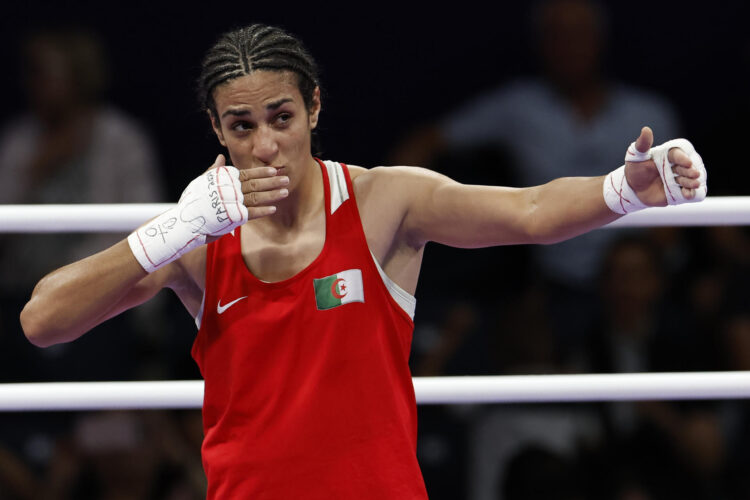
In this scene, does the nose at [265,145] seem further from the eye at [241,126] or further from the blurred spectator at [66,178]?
the blurred spectator at [66,178]

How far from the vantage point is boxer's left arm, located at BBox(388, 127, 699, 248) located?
1.60 meters

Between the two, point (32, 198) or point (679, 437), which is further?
point (32, 198)

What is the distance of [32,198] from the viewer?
147 inches

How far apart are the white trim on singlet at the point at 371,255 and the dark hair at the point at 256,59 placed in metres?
0.13

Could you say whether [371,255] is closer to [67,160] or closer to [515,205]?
[515,205]

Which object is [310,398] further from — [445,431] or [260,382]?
[445,431]

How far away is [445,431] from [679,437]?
29.1 inches

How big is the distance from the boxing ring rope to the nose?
0.32 meters

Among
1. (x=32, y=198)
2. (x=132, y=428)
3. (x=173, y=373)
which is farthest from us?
(x=32, y=198)

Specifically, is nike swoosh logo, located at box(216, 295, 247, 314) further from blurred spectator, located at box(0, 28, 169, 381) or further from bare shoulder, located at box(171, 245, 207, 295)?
blurred spectator, located at box(0, 28, 169, 381)

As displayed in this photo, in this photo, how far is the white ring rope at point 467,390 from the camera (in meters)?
2.02

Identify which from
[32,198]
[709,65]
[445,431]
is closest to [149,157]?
[32,198]

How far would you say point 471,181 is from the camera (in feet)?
12.4

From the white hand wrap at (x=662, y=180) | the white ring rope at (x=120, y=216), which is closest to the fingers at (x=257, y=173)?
the white ring rope at (x=120, y=216)
